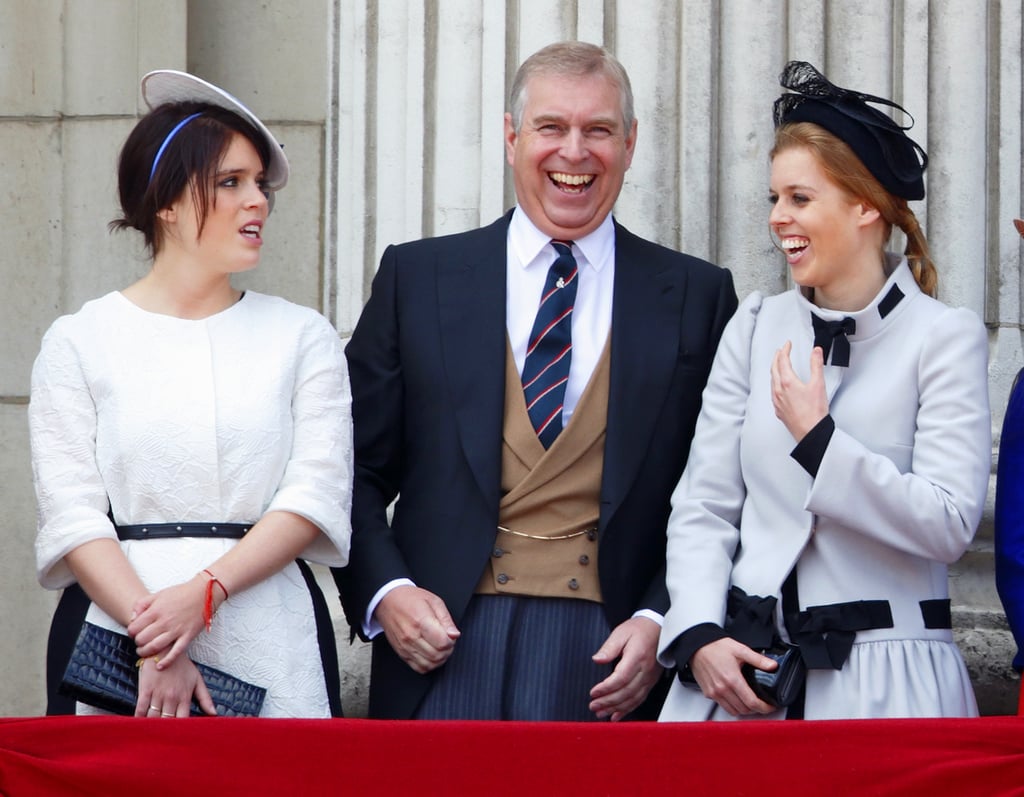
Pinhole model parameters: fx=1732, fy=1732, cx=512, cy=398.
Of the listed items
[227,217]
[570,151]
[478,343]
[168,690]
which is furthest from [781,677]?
[227,217]

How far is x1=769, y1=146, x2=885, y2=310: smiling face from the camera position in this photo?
3109 millimetres

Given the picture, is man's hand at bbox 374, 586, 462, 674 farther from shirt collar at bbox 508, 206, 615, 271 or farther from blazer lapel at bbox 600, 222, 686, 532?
shirt collar at bbox 508, 206, 615, 271

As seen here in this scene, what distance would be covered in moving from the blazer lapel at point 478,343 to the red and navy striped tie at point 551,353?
0.06m

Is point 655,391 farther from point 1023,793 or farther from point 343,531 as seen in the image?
point 1023,793

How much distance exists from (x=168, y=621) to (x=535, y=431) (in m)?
0.80

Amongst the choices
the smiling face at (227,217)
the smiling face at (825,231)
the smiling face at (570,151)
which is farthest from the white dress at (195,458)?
the smiling face at (825,231)

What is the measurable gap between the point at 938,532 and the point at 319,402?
1.12 m

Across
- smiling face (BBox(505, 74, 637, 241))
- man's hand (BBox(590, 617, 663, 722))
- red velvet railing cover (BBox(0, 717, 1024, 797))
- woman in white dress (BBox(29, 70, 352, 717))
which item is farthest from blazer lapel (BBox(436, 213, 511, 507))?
red velvet railing cover (BBox(0, 717, 1024, 797))

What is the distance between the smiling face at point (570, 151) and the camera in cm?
346

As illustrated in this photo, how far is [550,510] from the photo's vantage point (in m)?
3.27

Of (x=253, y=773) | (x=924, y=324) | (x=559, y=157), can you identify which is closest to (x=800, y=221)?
(x=924, y=324)

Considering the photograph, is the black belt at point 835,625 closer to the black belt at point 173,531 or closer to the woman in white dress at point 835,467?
the woman in white dress at point 835,467

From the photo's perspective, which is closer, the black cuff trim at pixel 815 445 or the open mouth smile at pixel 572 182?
the black cuff trim at pixel 815 445

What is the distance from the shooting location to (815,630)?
9.64 feet
